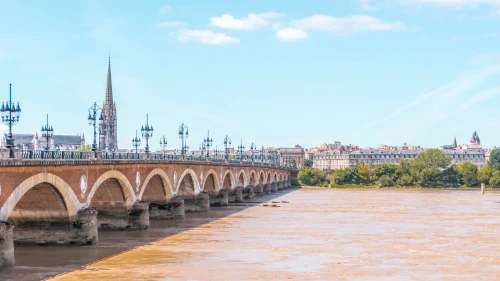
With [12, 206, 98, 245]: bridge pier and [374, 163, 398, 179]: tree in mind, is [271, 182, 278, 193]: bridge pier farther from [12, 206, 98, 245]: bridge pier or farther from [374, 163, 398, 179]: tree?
[12, 206, 98, 245]: bridge pier

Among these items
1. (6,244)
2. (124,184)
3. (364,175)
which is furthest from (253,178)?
(6,244)

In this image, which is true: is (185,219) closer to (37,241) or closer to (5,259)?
(37,241)

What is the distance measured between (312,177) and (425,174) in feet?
112

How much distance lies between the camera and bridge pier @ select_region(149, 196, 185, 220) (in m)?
64.9

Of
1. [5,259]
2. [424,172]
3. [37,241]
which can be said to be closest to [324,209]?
[37,241]

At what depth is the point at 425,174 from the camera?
160 metres

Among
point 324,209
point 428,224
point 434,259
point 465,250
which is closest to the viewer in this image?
point 434,259

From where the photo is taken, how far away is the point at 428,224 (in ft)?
202

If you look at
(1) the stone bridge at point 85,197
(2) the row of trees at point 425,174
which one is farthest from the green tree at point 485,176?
(1) the stone bridge at point 85,197

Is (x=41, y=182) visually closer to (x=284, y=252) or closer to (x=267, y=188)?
(x=284, y=252)

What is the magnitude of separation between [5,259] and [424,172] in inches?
5225

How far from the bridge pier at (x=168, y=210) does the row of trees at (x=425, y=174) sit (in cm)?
10101

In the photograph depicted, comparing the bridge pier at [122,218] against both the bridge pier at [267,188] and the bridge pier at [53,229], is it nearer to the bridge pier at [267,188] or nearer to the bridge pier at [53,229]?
the bridge pier at [53,229]

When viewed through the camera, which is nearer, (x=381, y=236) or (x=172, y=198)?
(x=381, y=236)
